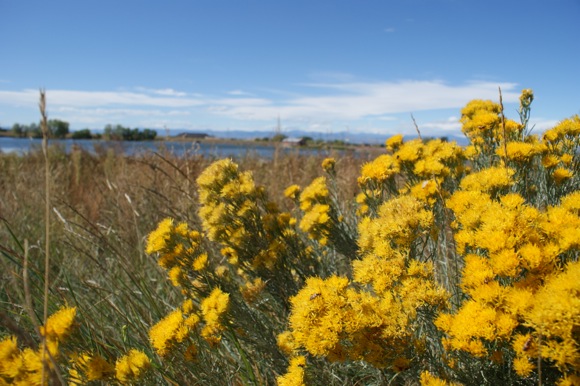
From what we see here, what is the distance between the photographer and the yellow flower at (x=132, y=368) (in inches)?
53.2

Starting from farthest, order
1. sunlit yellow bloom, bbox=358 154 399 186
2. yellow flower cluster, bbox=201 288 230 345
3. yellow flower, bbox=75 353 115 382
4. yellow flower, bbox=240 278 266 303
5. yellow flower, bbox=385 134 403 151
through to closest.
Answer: yellow flower, bbox=385 134 403 151
sunlit yellow bloom, bbox=358 154 399 186
yellow flower, bbox=240 278 266 303
yellow flower cluster, bbox=201 288 230 345
yellow flower, bbox=75 353 115 382

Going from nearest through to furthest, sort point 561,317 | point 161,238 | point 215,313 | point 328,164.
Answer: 1. point 561,317
2. point 215,313
3. point 161,238
4. point 328,164

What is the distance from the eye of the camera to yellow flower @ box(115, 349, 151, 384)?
135cm

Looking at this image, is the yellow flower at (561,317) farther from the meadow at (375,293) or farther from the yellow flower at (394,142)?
the yellow flower at (394,142)


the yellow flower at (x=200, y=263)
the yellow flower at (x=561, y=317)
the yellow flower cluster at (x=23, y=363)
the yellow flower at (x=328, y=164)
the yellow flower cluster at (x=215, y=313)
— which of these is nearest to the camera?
the yellow flower at (x=561, y=317)

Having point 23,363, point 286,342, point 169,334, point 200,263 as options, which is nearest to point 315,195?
point 200,263

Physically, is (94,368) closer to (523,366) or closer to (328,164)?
(523,366)

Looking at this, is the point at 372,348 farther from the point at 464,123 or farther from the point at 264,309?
the point at 464,123

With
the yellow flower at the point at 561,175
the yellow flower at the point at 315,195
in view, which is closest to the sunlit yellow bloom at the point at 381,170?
the yellow flower at the point at 315,195

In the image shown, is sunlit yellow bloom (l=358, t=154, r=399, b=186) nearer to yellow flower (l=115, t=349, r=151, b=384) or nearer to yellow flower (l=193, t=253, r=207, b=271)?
yellow flower (l=193, t=253, r=207, b=271)

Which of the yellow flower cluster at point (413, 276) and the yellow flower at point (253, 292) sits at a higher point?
the yellow flower cluster at point (413, 276)

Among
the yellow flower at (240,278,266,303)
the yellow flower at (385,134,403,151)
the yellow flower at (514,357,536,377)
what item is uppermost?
the yellow flower at (385,134,403,151)

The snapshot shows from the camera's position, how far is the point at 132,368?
1368 mm

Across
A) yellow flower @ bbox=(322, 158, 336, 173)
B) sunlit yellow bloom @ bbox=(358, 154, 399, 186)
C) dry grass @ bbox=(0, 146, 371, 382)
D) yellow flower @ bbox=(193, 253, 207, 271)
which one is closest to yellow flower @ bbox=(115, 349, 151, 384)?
dry grass @ bbox=(0, 146, 371, 382)
